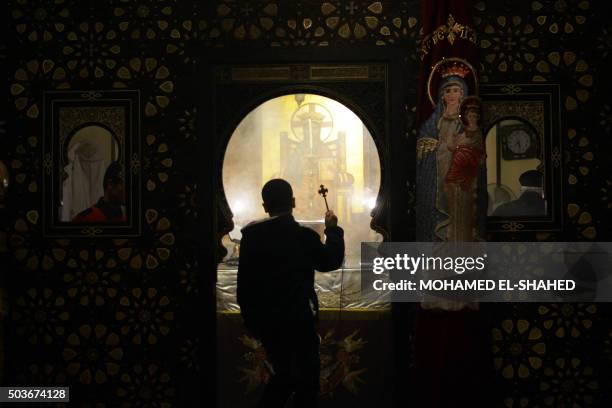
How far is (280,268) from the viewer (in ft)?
12.5

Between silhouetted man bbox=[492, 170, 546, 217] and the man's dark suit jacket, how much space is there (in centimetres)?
150

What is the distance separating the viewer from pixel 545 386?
4.87 m

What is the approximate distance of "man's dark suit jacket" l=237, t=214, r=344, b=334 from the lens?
3.76 meters

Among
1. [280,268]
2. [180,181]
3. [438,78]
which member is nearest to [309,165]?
[180,181]

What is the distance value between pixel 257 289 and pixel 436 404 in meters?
1.43

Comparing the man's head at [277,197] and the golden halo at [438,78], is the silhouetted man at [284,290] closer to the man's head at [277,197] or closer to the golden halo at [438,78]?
the man's head at [277,197]

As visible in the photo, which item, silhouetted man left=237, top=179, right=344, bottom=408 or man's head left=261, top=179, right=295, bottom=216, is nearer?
silhouetted man left=237, top=179, right=344, bottom=408

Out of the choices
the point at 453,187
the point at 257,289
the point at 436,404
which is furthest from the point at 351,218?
the point at 257,289

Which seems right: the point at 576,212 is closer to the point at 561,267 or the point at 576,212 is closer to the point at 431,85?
the point at 561,267

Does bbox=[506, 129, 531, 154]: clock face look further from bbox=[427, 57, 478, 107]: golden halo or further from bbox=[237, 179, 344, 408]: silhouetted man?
bbox=[237, 179, 344, 408]: silhouetted man

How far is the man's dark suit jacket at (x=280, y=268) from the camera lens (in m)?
3.76

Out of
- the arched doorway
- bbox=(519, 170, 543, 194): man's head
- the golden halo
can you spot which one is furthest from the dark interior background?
the arched doorway

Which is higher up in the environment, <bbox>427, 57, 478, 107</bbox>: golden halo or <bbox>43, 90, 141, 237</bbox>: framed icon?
<bbox>427, 57, 478, 107</bbox>: golden halo

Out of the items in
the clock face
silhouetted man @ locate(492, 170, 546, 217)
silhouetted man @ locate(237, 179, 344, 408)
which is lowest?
silhouetted man @ locate(237, 179, 344, 408)
